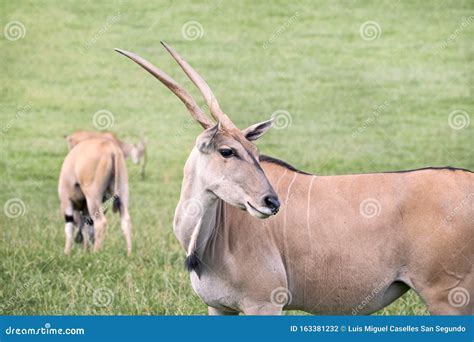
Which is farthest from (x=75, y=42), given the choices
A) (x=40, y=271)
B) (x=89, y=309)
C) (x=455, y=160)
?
(x=89, y=309)

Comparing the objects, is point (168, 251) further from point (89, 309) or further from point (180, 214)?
point (180, 214)

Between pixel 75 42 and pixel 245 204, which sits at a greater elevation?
pixel 75 42

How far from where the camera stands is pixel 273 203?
3818mm

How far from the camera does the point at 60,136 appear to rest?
10.4m

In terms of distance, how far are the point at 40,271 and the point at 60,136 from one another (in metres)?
4.78

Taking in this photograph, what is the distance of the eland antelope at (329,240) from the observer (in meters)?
4.07

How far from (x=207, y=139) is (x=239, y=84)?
7.35 m

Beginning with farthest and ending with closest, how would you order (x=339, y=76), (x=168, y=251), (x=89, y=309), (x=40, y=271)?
(x=339, y=76) → (x=168, y=251) → (x=40, y=271) → (x=89, y=309)

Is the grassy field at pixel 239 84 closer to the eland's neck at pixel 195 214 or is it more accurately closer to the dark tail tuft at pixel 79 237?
the dark tail tuft at pixel 79 237

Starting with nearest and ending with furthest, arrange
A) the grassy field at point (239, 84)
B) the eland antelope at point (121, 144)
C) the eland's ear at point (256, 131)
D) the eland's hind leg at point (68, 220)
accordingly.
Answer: the eland's ear at point (256, 131) < the eland's hind leg at point (68, 220) < the eland antelope at point (121, 144) < the grassy field at point (239, 84)

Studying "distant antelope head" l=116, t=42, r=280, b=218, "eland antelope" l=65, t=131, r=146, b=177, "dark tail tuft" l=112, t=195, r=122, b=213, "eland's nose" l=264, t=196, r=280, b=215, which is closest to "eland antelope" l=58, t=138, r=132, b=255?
"dark tail tuft" l=112, t=195, r=122, b=213

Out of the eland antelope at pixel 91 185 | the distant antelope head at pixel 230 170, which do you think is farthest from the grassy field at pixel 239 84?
the distant antelope head at pixel 230 170

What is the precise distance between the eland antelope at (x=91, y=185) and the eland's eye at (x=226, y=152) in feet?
10.9

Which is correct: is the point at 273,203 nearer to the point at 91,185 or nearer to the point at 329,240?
the point at 329,240
